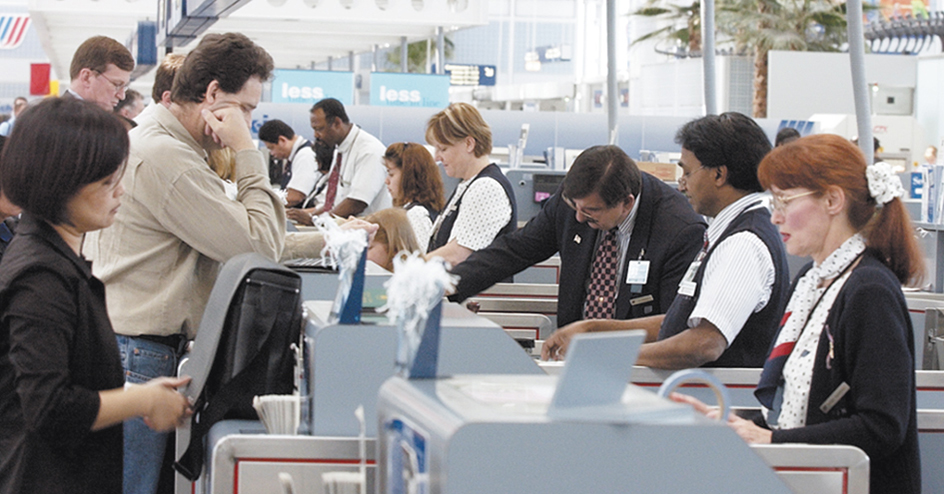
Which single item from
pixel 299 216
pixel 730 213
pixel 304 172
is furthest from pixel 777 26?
pixel 730 213

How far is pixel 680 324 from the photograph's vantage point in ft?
9.36

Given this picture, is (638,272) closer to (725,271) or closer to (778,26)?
(725,271)

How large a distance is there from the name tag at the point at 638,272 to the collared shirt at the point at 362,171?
10.9ft

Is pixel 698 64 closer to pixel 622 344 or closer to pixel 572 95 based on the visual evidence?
pixel 572 95

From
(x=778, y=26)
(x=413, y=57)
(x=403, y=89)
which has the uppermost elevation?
(x=413, y=57)

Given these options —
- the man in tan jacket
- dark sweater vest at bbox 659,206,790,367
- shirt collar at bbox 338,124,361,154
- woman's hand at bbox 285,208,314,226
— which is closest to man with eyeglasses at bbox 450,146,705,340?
dark sweater vest at bbox 659,206,790,367

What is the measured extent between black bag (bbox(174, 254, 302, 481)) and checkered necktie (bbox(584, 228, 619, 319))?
4.75 feet

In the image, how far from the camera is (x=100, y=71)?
4.93 meters

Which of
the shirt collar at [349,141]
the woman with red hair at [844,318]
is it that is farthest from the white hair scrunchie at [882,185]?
the shirt collar at [349,141]

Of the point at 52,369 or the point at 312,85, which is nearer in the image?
the point at 52,369

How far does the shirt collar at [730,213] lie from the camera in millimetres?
2820

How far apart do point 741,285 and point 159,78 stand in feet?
6.19

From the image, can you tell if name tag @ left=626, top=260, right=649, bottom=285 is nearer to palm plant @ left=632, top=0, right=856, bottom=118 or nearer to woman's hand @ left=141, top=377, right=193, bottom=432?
woman's hand @ left=141, top=377, right=193, bottom=432

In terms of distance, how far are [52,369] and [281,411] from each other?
1.39ft
